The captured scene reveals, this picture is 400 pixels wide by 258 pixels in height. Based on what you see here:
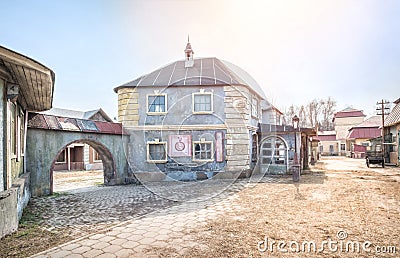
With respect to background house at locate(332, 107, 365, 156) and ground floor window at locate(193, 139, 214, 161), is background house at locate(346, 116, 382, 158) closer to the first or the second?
background house at locate(332, 107, 365, 156)

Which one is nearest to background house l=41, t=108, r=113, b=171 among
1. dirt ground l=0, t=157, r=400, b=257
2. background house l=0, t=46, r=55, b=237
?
dirt ground l=0, t=157, r=400, b=257

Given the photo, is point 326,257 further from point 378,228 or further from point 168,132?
point 168,132

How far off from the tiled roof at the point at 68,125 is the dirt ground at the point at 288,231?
312cm

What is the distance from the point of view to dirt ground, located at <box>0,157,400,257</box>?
3861 millimetres

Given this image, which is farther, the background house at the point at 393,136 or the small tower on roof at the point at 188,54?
the background house at the point at 393,136

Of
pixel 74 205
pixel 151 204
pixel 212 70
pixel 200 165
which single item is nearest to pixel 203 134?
pixel 200 165

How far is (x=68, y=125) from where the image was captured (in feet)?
32.0

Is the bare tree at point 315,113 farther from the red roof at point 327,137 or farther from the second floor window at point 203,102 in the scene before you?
the second floor window at point 203,102

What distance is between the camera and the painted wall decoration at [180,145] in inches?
482

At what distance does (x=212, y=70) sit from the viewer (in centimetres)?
1313

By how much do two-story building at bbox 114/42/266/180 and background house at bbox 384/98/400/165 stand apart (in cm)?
1106

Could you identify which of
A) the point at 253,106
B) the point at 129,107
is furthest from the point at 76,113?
the point at 253,106

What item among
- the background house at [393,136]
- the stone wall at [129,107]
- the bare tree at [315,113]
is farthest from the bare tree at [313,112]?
the stone wall at [129,107]

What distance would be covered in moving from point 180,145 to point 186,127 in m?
0.89
